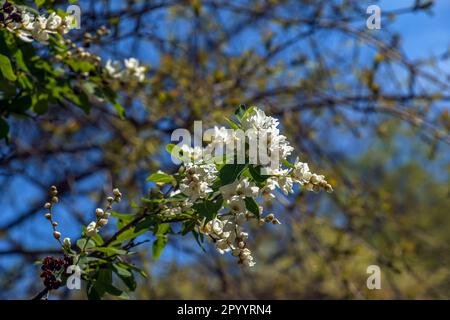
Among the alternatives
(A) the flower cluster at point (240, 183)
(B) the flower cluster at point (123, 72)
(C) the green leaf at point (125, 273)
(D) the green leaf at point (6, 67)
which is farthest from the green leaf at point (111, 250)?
(B) the flower cluster at point (123, 72)

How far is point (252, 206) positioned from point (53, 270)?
56 cm

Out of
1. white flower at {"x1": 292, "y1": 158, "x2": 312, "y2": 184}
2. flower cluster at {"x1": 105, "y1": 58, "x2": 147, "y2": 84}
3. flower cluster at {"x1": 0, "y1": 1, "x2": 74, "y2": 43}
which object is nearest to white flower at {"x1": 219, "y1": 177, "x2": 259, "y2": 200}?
white flower at {"x1": 292, "y1": 158, "x2": 312, "y2": 184}

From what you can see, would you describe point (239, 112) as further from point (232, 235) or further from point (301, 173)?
point (232, 235)

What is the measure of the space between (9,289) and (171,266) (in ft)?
4.21

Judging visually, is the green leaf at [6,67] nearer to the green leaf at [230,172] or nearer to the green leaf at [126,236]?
the green leaf at [126,236]

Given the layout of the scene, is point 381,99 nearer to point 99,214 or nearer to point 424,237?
point 424,237

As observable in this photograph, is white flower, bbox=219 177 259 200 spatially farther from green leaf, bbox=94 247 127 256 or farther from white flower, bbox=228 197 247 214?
green leaf, bbox=94 247 127 256

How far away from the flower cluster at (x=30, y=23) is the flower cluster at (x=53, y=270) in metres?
0.71

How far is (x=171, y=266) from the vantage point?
4.99 m

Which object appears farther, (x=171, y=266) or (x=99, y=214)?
(x=171, y=266)

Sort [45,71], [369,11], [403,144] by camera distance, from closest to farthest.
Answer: [45,71] → [369,11] → [403,144]

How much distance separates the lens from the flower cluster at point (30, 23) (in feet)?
5.91

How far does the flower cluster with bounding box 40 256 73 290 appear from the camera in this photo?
1.59 meters
